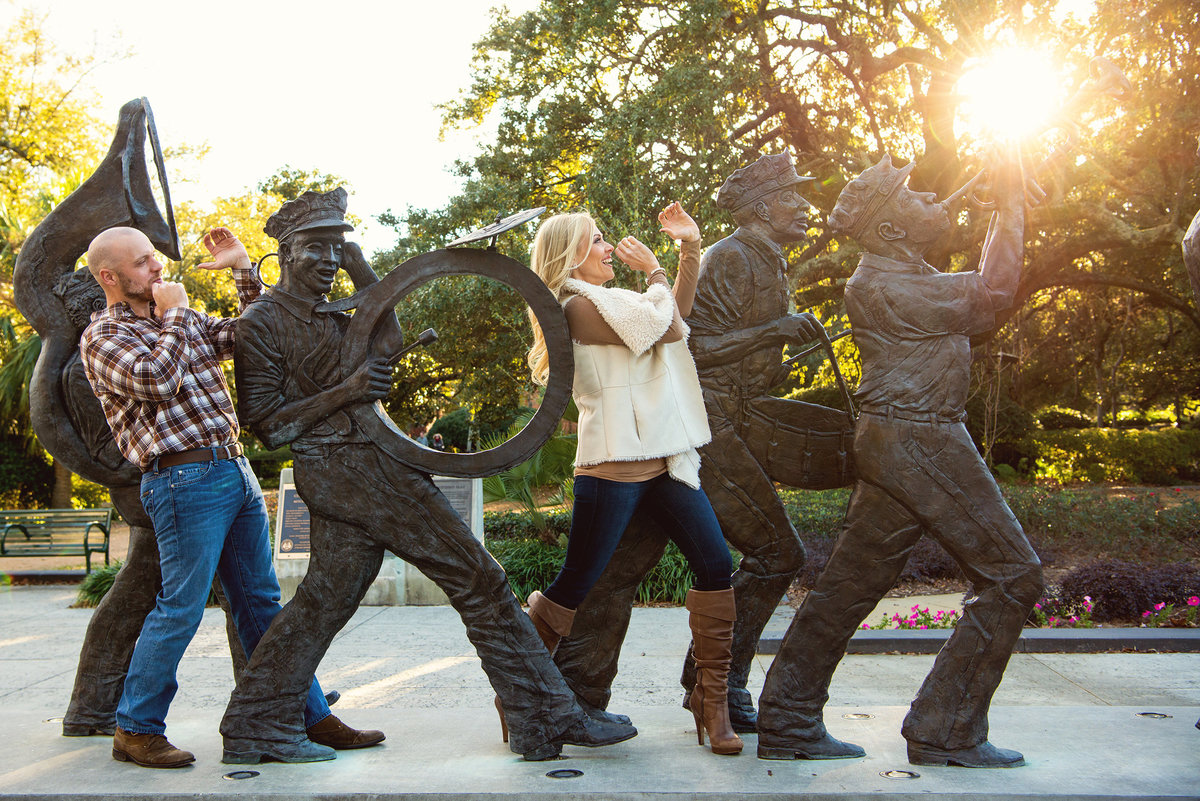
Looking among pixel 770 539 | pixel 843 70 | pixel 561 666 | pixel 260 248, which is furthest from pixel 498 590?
pixel 260 248

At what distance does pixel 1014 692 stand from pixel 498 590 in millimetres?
3223

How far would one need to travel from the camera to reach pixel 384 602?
26.6ft

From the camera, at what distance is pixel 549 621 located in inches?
143

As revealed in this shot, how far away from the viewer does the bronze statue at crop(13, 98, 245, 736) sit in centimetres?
397

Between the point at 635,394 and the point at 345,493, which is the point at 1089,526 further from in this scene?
the point at 345,493

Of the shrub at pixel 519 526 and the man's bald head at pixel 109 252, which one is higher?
the man's bald head at pixel 109 252

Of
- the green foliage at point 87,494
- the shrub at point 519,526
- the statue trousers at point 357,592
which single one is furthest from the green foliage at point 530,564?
the green foliage at point 87,494

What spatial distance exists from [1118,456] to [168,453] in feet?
60.0

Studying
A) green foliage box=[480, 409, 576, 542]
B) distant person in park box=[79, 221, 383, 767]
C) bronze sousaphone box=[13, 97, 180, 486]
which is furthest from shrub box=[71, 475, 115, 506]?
distant person in park box=[79, 221, 383, 767]

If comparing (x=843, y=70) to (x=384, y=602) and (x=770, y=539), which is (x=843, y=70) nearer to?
(x=384, y=602)

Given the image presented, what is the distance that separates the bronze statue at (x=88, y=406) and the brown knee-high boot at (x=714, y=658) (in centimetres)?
191

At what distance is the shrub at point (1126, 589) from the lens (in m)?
6.59

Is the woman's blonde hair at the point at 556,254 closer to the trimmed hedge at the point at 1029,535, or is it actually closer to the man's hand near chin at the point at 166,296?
the man's hand near chin at the point at 166,296

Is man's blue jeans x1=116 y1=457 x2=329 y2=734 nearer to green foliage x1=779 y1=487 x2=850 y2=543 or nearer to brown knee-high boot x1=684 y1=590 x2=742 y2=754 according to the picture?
brown knee-high boot x1=684 y1=590 x2=742 y2=754
